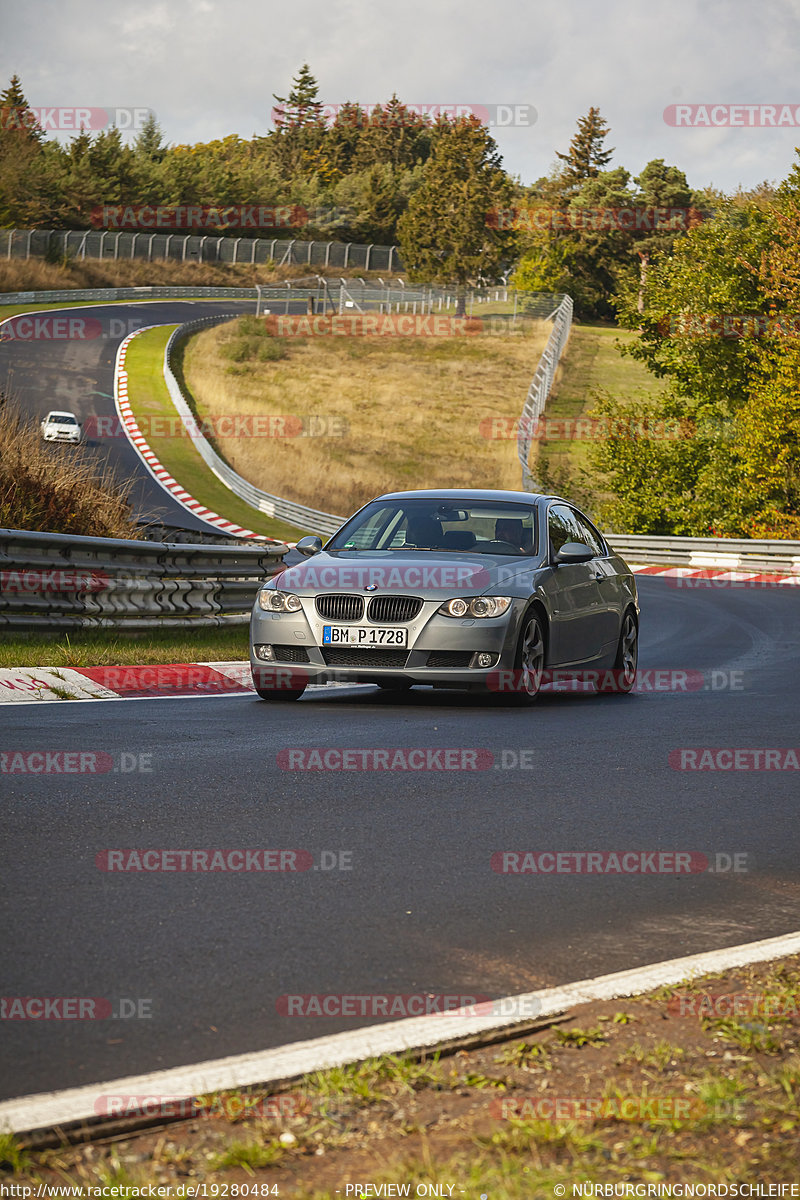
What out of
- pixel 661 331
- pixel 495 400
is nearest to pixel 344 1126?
pixel 661 331

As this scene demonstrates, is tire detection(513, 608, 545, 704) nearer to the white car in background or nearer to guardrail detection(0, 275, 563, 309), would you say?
the white car in background

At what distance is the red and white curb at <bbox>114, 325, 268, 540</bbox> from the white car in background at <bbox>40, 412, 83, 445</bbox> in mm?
2130

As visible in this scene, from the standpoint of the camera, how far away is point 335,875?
5477 mm

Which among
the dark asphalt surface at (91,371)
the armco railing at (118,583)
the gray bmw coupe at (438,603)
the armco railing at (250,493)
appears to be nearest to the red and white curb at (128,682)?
the armco railing at (118,583)

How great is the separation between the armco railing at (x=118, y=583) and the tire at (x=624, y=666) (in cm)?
419

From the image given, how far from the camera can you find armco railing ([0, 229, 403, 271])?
82.9 m

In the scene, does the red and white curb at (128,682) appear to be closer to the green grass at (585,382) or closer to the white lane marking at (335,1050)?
the white lane marking at (335,1050)

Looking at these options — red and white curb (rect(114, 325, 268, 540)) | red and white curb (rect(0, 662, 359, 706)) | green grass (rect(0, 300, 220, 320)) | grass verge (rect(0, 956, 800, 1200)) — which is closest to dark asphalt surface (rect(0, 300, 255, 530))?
red and white curb (rect(114, 325, 268, 540))

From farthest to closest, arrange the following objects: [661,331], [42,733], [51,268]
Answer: [51,268], [661,331], [42,733]

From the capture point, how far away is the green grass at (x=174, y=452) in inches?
1481

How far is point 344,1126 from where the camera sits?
314cm

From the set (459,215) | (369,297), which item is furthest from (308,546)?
(459,215)

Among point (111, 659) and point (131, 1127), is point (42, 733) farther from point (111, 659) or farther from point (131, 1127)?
point (131, 1127)

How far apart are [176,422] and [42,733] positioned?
4058 cm
